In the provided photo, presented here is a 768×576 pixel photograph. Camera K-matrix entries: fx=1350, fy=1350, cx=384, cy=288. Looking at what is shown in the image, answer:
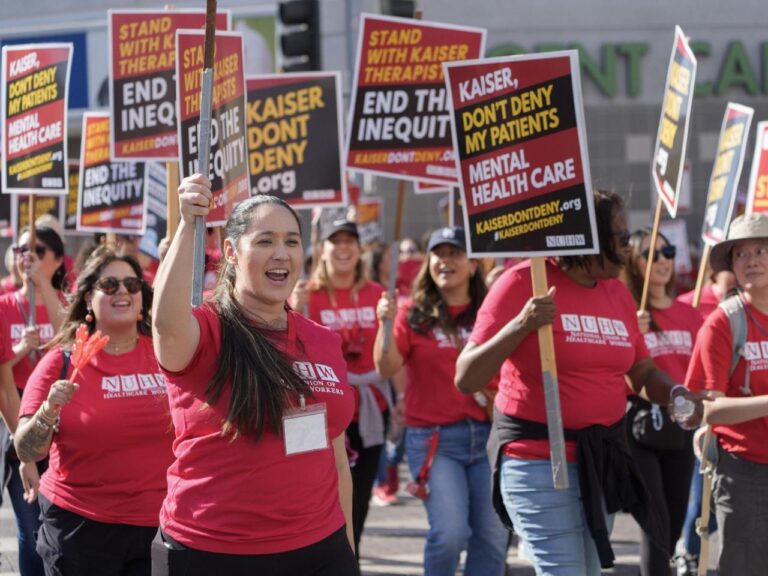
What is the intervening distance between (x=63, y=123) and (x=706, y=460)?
4.17 m

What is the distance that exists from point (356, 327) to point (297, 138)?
120 centimetres

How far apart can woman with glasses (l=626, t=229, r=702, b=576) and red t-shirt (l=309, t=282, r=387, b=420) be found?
152cm

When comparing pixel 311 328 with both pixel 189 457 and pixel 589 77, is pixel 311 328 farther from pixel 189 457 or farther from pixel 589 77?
pixel 589 77

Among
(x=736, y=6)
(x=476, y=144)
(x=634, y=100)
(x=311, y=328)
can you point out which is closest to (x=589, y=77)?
(x=634, y=100)

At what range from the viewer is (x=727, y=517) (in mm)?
5543

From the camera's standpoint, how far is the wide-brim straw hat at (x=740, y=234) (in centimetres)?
571

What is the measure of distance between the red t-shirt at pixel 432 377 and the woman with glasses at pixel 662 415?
0.89 m

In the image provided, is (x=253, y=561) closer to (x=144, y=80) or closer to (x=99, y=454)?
(x=99, y=454)

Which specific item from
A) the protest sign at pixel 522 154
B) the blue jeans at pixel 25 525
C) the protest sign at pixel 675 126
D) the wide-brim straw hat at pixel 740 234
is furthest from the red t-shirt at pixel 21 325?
the wide-brim straw hat at pixel 740 234

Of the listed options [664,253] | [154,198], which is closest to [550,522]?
[664,253]

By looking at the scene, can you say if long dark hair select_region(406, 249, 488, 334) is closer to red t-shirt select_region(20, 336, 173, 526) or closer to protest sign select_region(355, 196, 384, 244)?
red t-shirt select_region(20, 336, 173, 526)

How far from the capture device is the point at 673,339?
25.0 ft

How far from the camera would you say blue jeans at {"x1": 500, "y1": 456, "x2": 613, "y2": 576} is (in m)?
5.06

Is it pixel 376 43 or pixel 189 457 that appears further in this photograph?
pixel 376 43
